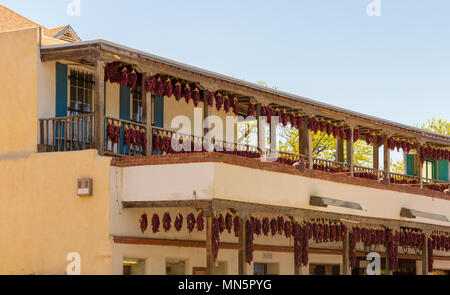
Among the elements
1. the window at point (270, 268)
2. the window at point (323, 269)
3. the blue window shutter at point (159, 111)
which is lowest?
the window at point (323, 269)

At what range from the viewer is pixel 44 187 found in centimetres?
2220

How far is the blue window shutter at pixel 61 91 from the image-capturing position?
23719 millimetres

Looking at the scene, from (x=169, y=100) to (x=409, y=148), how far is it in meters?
10.8

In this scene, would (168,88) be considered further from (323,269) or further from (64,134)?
(323,269)

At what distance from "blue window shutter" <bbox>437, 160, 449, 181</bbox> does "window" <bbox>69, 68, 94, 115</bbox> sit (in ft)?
66.8

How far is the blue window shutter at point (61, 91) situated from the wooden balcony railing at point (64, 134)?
342 millimetres

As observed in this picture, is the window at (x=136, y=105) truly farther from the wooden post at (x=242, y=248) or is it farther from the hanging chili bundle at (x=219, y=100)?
the wooden post at (x=242, y=248)

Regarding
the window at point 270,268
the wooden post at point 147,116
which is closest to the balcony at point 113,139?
the wooden post at point 147,116

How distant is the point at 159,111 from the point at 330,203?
5693 mm

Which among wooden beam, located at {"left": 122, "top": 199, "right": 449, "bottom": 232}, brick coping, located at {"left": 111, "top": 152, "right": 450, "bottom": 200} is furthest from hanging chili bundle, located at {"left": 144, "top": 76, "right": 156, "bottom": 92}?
wooden beam, located at {"left": 122, "top": 199, "right": 449, "bottom": 232}

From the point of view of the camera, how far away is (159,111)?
27.1 m

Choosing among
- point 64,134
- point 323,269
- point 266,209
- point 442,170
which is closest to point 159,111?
point 64,134

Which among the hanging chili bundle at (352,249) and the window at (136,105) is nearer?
the window at (136,105)

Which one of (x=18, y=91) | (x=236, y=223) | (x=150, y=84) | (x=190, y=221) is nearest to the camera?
(x=190, y=221)
